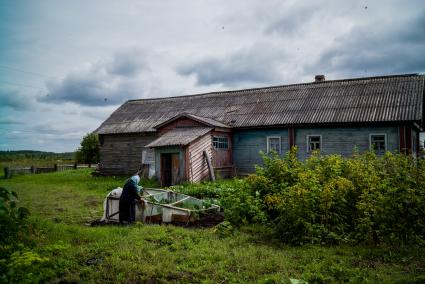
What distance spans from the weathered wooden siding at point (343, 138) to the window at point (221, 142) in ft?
12.8

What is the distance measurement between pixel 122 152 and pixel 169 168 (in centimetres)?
658

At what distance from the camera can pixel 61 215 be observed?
11414 millimetres

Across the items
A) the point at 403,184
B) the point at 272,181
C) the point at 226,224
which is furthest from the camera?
the point at 272,181

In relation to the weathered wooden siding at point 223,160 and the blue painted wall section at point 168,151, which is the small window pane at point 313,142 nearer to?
the weathered wooden siding at point 223,160

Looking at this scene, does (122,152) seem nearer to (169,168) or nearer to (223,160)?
(169,168)

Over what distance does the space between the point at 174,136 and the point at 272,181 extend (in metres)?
10.7

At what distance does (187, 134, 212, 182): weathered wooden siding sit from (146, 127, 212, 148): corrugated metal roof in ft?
1.06

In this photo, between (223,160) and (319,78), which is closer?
(223,160)

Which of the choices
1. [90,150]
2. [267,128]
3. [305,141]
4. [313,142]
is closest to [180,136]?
[267,128]

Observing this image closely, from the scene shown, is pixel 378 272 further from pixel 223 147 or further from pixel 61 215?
pixel 223 147

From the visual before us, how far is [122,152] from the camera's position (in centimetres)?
2525

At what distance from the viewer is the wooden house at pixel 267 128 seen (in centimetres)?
1895

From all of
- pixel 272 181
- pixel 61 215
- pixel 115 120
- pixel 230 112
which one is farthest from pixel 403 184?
pixel 115 120

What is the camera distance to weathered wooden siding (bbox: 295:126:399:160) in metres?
18.8
